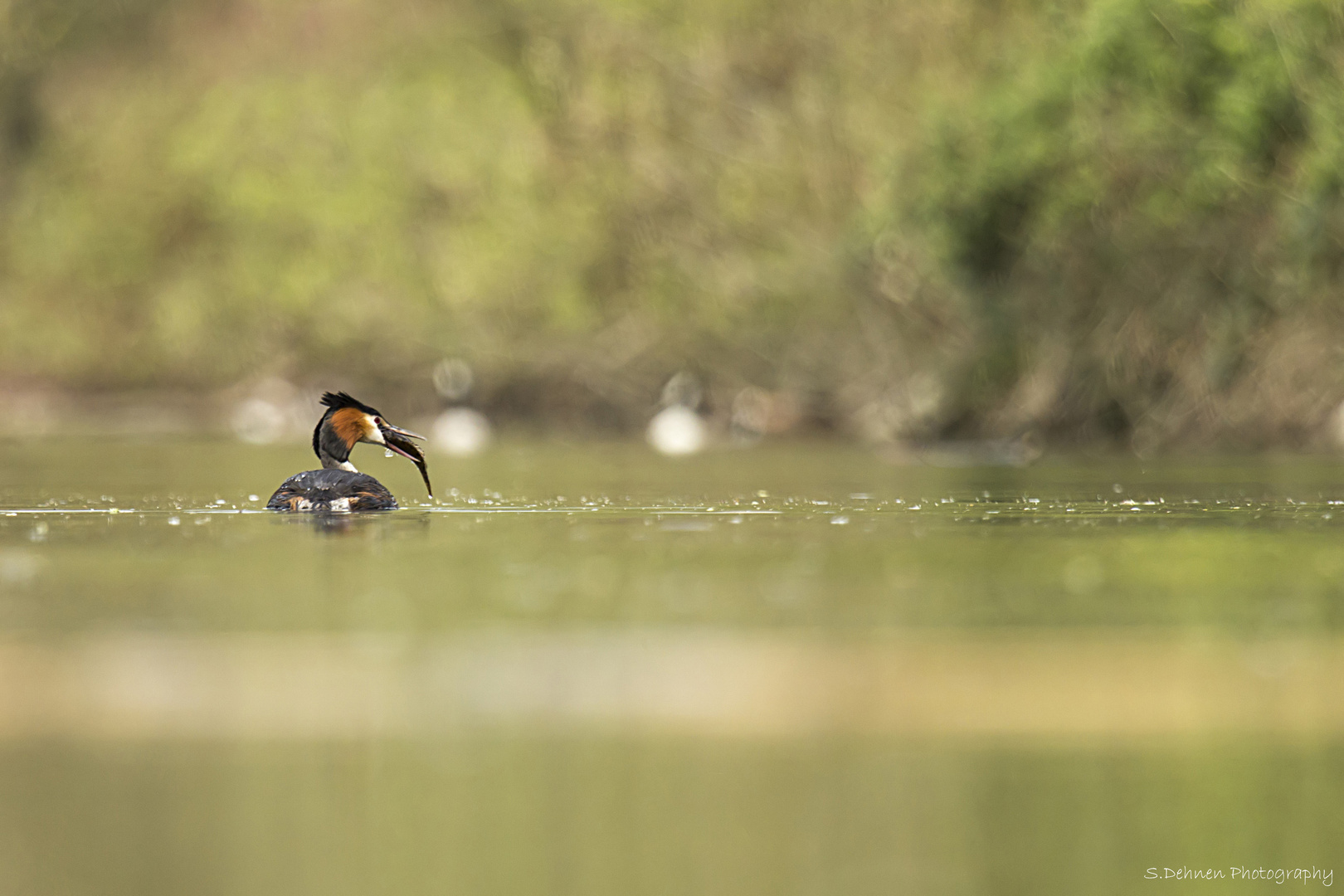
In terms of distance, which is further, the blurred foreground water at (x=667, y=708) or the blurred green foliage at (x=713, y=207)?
the blurred green foliage at (x=713, y=207)

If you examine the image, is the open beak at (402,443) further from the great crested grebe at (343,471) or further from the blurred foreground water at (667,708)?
the blurred foreground water at (667,708)

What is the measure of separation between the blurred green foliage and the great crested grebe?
42.7 feet

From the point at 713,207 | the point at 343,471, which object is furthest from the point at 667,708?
the point at 713,207

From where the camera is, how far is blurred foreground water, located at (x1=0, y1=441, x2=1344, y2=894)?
563 centimetres

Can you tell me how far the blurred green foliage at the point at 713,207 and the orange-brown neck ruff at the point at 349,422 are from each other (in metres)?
13.1

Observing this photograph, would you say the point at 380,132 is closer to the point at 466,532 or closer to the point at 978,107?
the point at 978,107

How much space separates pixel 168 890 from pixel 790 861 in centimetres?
151

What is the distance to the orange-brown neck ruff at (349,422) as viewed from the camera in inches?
630

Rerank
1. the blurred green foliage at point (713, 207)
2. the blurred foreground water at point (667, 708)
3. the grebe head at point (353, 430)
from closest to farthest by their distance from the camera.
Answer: the blurred foreground water at point (667, 708)
the grebe head at point (353, 430)
the blurred green foliage at point (713, 207)

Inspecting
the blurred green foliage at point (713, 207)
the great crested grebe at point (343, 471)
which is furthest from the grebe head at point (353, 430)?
the blurred green foliage at point (713, 207)

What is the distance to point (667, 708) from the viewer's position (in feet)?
25.1

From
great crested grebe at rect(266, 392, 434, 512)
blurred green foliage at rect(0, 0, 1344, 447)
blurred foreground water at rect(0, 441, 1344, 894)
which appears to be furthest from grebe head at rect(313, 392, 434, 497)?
blurred green foliage at rect(0, 0, 1344, 447)

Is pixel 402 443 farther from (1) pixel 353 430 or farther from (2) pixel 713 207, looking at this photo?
(2) pixel 713 207

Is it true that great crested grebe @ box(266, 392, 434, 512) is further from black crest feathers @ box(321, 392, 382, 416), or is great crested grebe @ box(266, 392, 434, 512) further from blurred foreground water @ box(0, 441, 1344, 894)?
blurred foreground water @ box(0, 441, 1344, 894)
